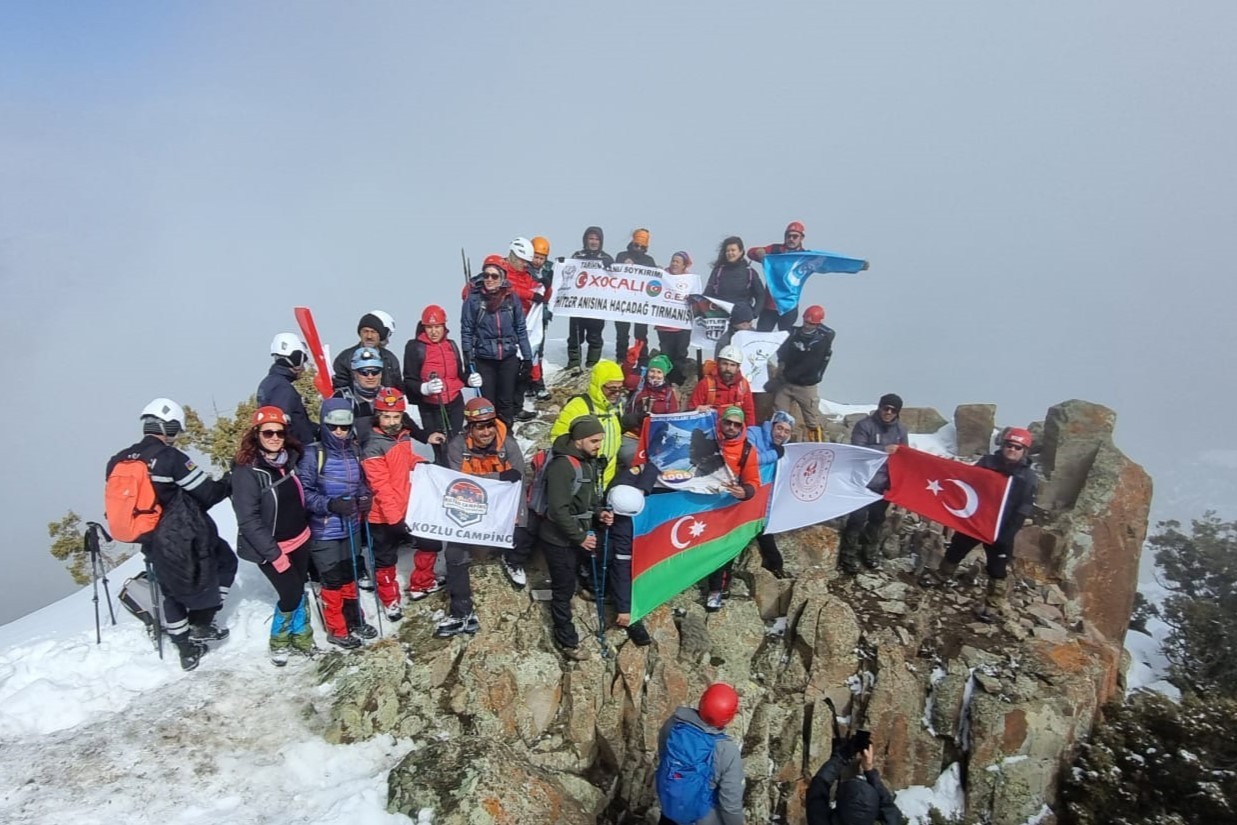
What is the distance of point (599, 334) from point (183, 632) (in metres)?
9.55

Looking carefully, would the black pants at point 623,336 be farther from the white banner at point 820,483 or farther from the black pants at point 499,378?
the white banner at point 820,483

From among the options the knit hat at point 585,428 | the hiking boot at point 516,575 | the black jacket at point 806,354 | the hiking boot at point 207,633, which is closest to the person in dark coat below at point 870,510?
the black jacket at point 806,354

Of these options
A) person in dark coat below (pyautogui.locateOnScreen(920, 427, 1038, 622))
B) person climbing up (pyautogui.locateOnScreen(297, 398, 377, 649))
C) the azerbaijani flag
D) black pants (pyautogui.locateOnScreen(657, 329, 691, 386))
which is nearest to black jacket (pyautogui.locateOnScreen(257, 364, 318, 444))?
person climbing up (pyautogui.locateOnScreen(297, 398, 377, 649))

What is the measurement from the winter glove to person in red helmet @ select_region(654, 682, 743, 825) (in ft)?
14.1

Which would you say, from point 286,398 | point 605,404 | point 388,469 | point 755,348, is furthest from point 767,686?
point 286,398

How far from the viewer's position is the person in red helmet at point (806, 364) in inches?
458

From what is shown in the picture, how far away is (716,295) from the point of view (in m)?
13.2

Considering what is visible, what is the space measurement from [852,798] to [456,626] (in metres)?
4.98

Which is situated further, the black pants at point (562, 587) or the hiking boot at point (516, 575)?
the hiking boot at point (516, 575)

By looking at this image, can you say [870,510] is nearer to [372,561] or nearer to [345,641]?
[372,561]

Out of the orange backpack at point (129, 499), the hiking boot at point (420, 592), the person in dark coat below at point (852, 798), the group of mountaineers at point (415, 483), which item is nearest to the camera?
the person in dark coat below at point (852, 798)

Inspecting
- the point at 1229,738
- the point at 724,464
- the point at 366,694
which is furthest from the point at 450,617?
the point at 1229,738

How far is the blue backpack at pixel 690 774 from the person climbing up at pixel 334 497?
4.29m

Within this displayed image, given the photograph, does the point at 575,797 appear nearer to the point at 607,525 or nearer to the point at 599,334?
the point at 607,525
